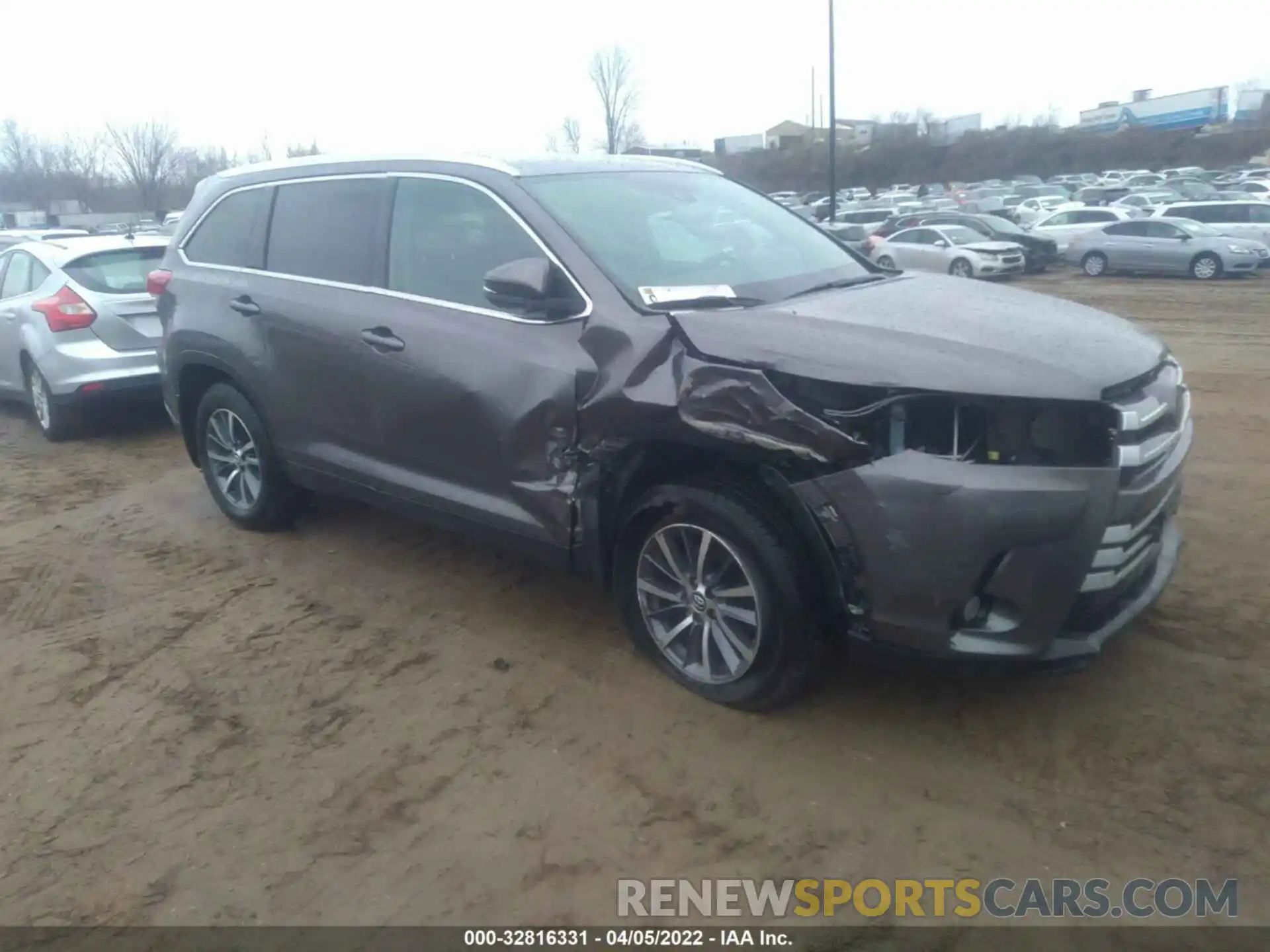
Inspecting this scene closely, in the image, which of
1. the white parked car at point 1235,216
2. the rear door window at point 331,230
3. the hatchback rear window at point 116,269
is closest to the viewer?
the rear door window at point 331,230

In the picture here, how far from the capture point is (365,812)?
10.8 feet

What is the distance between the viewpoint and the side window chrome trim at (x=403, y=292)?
388cm

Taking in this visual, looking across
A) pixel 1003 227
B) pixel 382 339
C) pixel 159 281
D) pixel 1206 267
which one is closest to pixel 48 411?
pixel 159 281

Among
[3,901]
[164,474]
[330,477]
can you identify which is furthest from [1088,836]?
[164,474]

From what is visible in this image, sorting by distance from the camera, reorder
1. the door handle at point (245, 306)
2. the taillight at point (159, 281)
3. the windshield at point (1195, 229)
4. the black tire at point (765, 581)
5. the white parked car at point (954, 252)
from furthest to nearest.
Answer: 1. the white parked car at point (954, 252)
2. the windshield at point (1195, 229)
3. the taillight at point (159, 281)
4. the door handle at point (245, 306)
5. the black tire at point (765, 581)

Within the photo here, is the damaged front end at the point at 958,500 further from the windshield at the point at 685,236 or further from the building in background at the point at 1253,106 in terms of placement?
the building in background at the point at 1253,106

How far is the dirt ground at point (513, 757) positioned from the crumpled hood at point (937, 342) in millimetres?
1169

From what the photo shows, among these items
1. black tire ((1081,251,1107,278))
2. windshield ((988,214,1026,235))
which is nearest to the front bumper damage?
black tire ((1081,251,1107,278))

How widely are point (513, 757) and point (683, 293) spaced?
5.77 ft

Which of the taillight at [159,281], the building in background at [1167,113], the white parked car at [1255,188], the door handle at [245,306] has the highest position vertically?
the building in background at [1167,113]

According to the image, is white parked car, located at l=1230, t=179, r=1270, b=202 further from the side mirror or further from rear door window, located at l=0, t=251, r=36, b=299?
the side mirror

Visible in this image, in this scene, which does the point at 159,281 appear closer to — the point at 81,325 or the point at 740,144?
the point at 81,325

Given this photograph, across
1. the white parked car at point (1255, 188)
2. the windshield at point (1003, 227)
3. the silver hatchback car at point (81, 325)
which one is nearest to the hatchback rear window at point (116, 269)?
the silver hatchback car at point (81, 325)

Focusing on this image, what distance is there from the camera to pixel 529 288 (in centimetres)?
371
